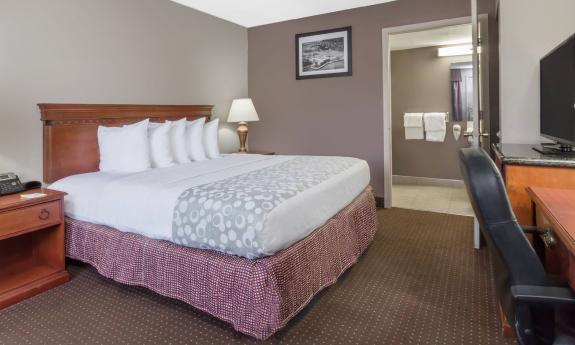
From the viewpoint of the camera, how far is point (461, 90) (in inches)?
221

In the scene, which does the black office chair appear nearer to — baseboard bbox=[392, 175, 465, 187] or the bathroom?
the bathroom

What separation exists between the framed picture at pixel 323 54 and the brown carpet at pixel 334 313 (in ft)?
8.99

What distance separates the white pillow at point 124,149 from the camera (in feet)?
9.91

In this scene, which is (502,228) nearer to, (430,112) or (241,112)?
(241,112)

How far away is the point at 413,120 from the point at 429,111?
0.95 feet

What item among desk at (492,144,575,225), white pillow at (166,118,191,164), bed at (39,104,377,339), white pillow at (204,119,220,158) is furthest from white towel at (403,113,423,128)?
desk at (492,144,575,225)

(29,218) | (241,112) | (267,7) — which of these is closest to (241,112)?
(241,112)

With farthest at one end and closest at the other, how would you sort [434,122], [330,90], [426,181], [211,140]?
[426,181], [434,122], [330,90], [211,140]

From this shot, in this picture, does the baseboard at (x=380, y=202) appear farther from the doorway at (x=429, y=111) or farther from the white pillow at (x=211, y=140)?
the white pillow at (x=211, y=140)

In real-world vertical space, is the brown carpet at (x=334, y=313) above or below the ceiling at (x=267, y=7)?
below

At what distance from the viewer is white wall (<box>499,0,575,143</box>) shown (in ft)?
8.57

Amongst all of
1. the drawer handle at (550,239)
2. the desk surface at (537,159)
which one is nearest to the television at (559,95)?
the desk surface at (537,159)

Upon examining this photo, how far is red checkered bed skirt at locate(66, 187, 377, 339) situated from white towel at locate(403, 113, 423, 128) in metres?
3.67

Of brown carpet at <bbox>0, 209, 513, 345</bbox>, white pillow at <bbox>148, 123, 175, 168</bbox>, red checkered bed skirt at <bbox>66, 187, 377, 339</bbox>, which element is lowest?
brown carpet at <bbox>0, 209, 513, 345</bbox>
